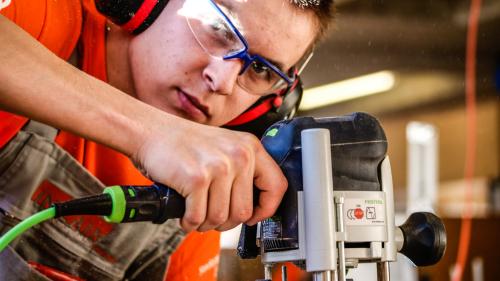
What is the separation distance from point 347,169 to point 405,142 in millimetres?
5443

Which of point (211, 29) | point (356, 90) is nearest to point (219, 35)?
point (211, 29)

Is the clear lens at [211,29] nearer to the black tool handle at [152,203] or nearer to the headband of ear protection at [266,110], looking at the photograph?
the headband of ear protection at [266,110]

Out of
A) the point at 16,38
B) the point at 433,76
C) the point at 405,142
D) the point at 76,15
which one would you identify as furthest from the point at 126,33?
the point at 405,142

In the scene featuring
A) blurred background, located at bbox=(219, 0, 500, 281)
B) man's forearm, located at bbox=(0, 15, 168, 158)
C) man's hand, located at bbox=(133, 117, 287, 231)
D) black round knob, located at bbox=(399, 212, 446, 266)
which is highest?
blurred background, located at bbox=(219, 0, 500, 281)

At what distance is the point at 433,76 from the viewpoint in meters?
4.95

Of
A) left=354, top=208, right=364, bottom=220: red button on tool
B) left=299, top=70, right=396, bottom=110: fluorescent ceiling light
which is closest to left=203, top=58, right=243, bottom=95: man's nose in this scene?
left=354, top=208, right=364, bottom=220: red button on tool

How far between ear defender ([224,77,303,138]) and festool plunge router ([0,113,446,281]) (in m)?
0.38

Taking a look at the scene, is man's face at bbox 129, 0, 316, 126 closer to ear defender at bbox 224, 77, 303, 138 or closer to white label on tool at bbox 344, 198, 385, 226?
ear defender at bbox 224, 77, 303, 138

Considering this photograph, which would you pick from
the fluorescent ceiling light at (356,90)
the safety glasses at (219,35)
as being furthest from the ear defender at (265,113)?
the fluorescent ceiling light at (356,90)

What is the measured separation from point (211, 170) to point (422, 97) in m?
4.97

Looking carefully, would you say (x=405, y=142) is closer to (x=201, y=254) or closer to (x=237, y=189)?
(x=201, y=254)

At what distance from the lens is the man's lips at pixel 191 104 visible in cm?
105

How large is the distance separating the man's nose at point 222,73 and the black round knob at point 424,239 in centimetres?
36

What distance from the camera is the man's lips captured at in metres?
1.05
